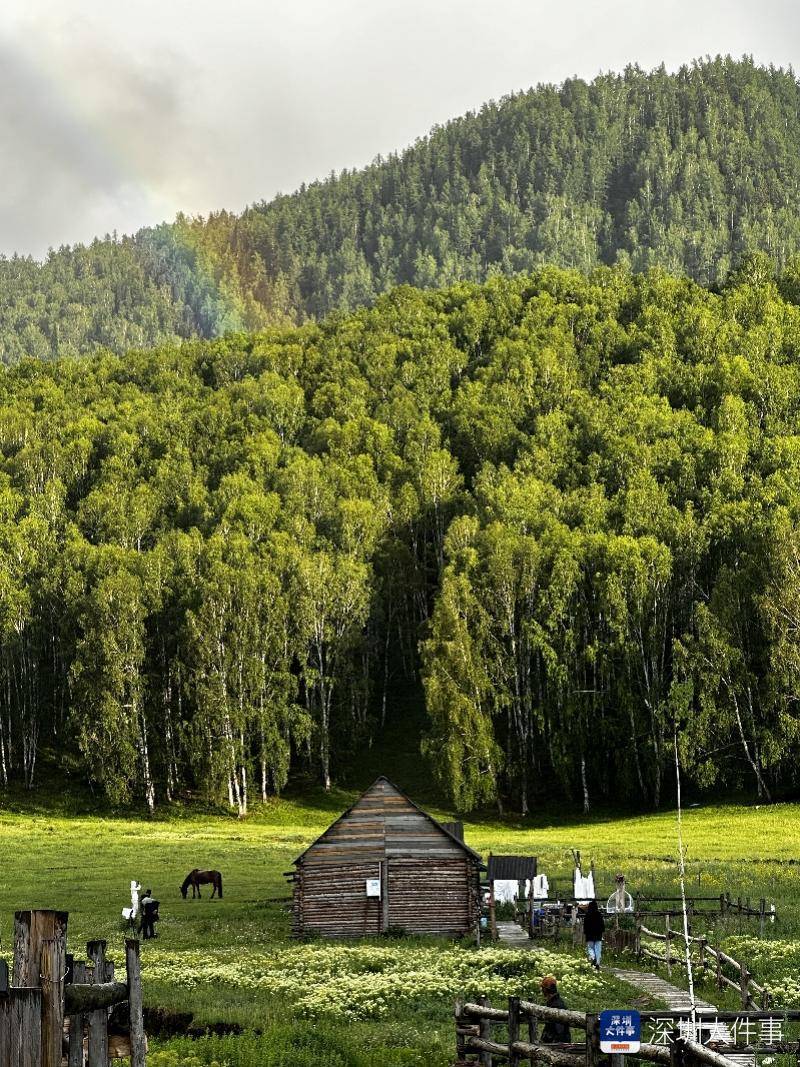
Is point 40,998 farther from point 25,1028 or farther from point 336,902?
point 336,902

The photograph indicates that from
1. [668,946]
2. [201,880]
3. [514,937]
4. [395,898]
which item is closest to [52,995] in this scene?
[668,946]

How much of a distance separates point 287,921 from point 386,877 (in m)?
4.39

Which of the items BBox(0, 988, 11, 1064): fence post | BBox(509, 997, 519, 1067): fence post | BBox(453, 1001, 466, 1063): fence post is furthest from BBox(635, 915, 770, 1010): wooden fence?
BBox(0, 988, 11, 1064): fence post

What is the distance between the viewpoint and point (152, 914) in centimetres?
4325

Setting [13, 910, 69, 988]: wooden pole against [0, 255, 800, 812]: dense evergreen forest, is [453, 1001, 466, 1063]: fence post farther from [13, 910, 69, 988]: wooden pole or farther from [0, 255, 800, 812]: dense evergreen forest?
[0, 255, 800, 812]: dense evergreen forest

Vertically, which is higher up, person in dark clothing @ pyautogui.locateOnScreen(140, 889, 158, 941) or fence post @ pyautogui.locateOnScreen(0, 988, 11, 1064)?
fence post @ pyautogui.locateOnScreen(0, 988, 11, 1064)

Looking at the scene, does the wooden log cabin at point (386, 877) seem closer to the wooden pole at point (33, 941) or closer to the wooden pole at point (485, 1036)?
the wooden pole at point (485, 1036)

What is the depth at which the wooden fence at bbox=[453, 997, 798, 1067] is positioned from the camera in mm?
17484

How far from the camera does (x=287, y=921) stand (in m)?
48.6

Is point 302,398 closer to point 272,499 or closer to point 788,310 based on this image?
point 272,499

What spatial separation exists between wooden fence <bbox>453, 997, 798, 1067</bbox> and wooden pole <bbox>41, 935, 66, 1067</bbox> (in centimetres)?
859

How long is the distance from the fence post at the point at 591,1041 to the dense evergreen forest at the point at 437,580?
232 feet

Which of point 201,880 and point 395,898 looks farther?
point 201,880

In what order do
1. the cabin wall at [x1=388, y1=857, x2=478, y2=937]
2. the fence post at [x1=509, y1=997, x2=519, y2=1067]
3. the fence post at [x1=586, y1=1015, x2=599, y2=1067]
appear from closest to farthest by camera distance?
1. the fence post at [x1=586, y1=1015, x2=599, y2=1067]
2. the fence post at [x1=509, y1=997, x2=519, y2=1067]
3. the cabin wall at [x1=388, y1=857, x2=478, y2=937]
